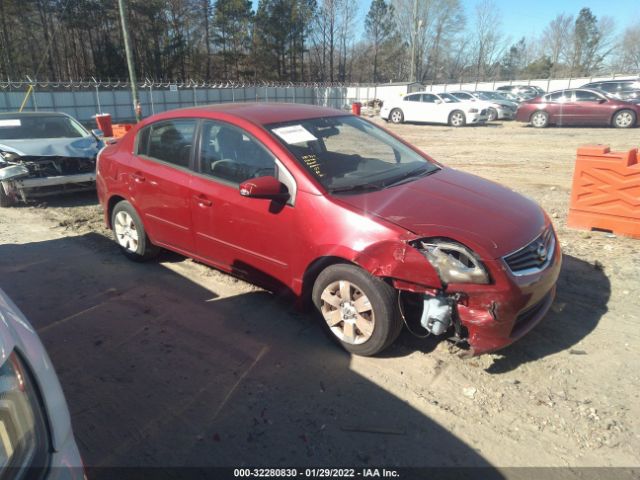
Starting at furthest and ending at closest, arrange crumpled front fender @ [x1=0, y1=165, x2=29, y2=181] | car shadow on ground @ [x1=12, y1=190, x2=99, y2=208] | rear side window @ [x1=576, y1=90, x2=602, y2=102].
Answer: rear side window @ [x1=576, y1=90, x2=602, y2=102]
car shadow on ground @ [x1=12, y1=190, x2=99, y2=208]
crumpled front fender @ [x1=0, y1=165, x2=29, y2=181]

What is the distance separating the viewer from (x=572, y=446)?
2.53 metres

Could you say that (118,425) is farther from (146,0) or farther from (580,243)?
(146,0)

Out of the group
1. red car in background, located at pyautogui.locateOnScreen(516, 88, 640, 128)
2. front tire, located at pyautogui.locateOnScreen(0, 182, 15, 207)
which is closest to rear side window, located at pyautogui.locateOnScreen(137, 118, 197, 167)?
front tire, located at pyautogui.locateOnScreen(0, 182, 15, 207)

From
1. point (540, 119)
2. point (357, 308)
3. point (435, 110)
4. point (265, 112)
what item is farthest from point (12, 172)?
point (540, 119)

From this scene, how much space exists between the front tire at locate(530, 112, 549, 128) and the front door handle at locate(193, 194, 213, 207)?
18156 mm

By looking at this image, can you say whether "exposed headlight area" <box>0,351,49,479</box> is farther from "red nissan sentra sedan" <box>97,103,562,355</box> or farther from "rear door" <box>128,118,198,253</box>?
"rear door" <box>128,118,198,253</box>

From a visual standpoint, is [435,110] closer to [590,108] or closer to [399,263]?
[590,108]

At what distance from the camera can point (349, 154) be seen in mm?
4141

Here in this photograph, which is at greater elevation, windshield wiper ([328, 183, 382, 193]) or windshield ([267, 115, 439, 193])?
windshield ([267, 115, 439, 193])

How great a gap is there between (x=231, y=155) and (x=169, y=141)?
918 millimetres

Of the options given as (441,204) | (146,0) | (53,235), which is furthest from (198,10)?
(441,204)

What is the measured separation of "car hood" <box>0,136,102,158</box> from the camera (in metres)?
7.37

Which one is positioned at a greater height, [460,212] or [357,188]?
[357,188]

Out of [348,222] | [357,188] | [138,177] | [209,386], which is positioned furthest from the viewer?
[138,177]
